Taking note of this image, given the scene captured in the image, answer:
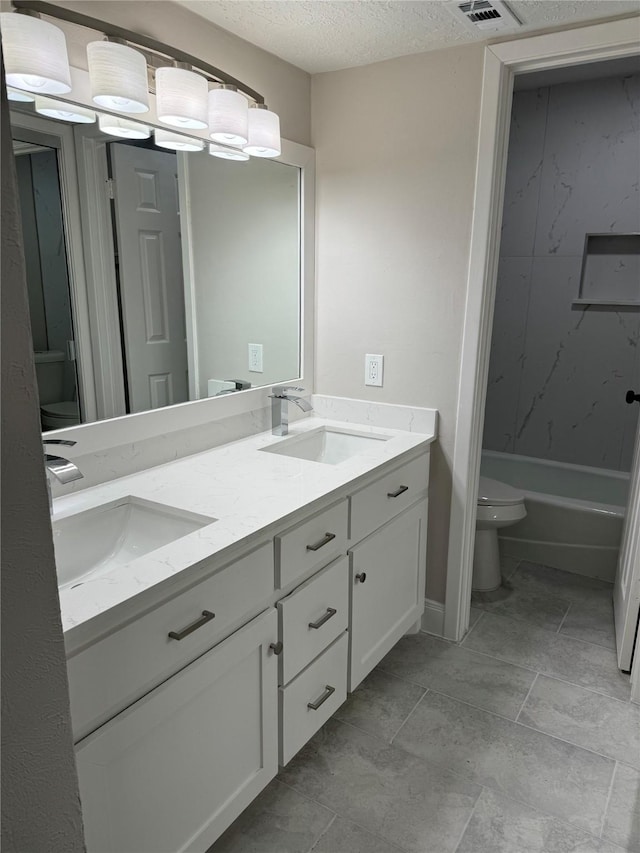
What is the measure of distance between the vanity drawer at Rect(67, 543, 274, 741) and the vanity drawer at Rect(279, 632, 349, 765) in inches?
13.7

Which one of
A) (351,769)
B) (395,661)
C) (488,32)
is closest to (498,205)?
(488,32)

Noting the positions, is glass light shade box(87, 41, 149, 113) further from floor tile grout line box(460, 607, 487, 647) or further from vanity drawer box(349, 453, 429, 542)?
floor tile grout line box(460, 607, 487, 647)

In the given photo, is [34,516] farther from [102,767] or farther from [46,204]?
[46,204]

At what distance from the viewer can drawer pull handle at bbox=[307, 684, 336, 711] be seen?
1736mm

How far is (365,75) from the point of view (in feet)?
7.23

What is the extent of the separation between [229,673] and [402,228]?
163 centimetres

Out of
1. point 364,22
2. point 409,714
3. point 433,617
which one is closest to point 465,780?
point 409,714

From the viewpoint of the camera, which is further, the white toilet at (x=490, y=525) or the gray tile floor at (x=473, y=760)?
the white toilet at (x=490, y=525)

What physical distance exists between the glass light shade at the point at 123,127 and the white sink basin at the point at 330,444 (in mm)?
1086

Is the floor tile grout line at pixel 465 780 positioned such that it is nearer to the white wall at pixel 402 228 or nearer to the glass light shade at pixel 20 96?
the white wall at pixel 402 228

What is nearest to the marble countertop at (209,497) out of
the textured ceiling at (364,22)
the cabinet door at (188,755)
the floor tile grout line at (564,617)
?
the cabinet door at (188,755)

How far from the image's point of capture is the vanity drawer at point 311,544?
60.3 inches

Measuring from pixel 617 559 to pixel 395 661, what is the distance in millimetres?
1275

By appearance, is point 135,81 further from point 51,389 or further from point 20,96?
point 51,389
